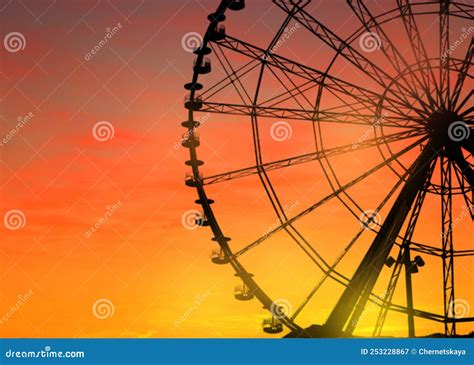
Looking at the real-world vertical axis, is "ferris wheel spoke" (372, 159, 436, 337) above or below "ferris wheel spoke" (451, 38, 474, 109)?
below

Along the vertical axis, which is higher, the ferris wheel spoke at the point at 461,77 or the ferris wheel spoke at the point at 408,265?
the ferris wheel spoke at the point at 461,77

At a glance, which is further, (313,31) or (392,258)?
(313,31)

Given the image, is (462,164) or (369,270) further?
(462,164)

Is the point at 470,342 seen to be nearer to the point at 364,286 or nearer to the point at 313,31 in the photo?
the point at 364,286

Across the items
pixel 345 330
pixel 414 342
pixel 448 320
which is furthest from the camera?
pixel 448 320

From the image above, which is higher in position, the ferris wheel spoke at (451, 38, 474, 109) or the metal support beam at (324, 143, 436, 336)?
the ferris wheel spoke at (451, 38, 474, 109)

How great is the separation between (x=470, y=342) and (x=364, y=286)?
21.4ft

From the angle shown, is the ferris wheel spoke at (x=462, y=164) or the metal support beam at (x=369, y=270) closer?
the metal support beam at (x=369, y=270)

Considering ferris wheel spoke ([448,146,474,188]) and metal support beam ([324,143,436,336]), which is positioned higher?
ferris wheel spoke ([448,146,474,188])

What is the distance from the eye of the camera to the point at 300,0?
26156 mm

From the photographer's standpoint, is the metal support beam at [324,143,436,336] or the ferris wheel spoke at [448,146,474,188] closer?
the metal support beam at [324,143,436,336]

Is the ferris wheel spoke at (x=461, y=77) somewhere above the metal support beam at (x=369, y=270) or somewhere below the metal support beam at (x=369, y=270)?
above

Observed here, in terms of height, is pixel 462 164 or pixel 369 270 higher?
pixel 462 164

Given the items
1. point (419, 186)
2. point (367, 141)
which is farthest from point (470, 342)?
point (367, 141)
